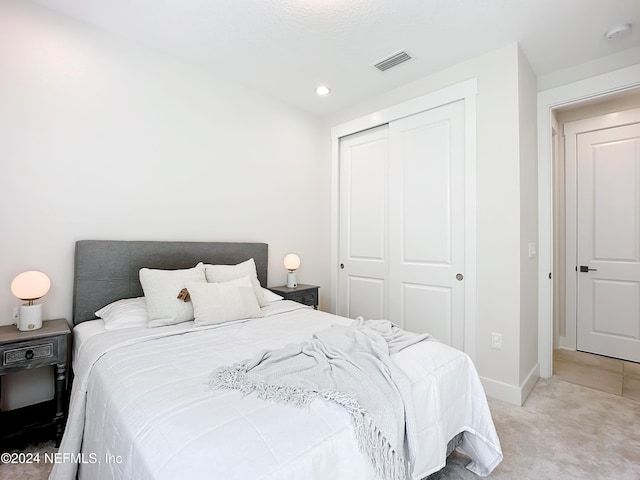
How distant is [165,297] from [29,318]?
2.45ft

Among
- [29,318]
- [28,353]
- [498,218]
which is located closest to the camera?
[28,353]

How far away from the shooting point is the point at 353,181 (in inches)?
147

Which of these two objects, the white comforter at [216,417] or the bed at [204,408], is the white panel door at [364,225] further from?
the white comforter at [216,417]

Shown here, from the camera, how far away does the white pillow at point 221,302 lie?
6.87 ft

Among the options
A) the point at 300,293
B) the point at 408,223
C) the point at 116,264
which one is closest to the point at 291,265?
the point at 300,293

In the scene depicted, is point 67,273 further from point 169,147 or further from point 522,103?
point 522,103

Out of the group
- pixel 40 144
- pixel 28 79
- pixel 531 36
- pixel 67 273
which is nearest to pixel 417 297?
pixel 531 36

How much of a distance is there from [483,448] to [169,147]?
9.96 ft

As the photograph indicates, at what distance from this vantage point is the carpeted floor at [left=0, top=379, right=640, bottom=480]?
1.68 metres

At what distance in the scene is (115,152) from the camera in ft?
8.00

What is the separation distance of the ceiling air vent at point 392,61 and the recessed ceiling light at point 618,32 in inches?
55.3

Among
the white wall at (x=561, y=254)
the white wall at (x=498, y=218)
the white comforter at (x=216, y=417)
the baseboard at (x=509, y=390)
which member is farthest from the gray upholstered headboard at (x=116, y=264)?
the white wall at (x=561, y=254)

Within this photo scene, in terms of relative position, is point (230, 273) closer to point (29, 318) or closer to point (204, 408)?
point (29, 318)

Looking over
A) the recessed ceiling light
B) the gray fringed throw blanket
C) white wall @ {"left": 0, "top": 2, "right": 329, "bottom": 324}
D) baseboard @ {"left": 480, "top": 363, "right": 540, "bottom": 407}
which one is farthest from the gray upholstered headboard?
the recessed ceiling light
